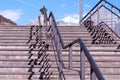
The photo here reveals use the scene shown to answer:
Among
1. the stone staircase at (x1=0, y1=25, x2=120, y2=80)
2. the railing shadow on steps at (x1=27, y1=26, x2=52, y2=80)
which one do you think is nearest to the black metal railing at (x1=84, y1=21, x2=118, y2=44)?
the stone staircase at (x1=0, y1=25, x2=120, y2=80)

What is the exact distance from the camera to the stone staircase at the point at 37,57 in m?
7.57

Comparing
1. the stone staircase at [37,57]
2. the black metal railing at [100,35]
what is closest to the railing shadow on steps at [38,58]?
the stone staircase at [37,57]

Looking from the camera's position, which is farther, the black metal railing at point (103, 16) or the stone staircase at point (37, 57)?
the black metal railing at point (103, 16)

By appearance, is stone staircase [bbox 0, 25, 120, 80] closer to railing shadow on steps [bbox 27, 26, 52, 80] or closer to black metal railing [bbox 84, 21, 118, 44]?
railing shadow on steps [bbox 27, 26, 52, 80]

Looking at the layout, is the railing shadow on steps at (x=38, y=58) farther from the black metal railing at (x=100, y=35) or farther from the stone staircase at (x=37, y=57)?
the black metal railing at (x=100, y=35)

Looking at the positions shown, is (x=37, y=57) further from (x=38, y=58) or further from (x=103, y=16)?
(x=103, y=16)

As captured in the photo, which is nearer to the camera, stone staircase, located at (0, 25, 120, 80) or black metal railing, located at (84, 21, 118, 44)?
stone staircase, located at (0, 25, 120, 80)

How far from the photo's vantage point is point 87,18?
15227 millimetres

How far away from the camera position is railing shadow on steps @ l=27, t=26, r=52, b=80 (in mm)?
7582

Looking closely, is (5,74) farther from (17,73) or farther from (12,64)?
(12,64)

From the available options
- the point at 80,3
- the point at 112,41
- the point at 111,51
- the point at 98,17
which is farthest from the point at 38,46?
the point at 80,3

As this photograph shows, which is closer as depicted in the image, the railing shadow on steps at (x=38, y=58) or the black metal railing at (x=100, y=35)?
the railing shadow on steps at (x=38, y=58)

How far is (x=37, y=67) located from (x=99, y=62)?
62.5 inches

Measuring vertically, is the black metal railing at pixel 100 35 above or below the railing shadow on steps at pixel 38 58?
above
